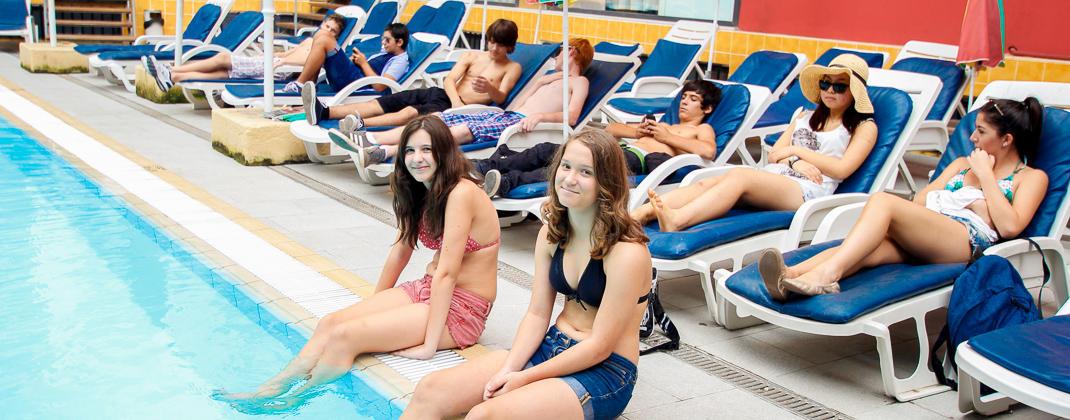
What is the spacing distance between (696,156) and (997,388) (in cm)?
256

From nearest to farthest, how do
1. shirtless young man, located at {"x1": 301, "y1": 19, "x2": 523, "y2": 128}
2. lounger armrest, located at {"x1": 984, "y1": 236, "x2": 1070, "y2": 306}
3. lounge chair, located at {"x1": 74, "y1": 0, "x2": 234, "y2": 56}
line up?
lounger armrest, located at {"x1": 984, "y1": 236, "x2": 1070, "y2": 306} → shirtless young man, located at {"x1": 301, "y1": 19, "x2": 523, "y2": 128} → lounge chair, located at {"x1": 74, "y1": 0, "x2": 234, "y2": 56}

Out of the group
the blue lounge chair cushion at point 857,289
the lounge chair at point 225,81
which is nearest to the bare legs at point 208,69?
the lounge chair at point 225,81

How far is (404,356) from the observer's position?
3.50m

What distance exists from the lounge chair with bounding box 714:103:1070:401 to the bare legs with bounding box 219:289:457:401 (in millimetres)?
1154

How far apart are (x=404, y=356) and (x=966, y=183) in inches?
93.8

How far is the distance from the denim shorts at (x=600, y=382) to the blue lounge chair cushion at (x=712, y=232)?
51.9 inches

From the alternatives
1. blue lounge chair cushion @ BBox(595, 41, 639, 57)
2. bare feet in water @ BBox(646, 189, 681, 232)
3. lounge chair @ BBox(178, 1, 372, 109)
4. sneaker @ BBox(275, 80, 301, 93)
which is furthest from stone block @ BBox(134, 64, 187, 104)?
bare feet in water @ BBox(646, 189, 681, 232)

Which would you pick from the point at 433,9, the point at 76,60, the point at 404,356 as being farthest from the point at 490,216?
the point at 76,60

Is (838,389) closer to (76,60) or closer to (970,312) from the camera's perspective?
(970,312)

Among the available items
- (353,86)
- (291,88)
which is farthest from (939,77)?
(291,88)

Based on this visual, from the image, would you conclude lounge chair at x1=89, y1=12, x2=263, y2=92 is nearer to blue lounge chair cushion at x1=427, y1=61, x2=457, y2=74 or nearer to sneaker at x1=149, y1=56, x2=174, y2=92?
sneaker at x1=149, y1=56, x2=174, y2=92

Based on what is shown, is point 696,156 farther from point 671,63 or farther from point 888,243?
point 671,63

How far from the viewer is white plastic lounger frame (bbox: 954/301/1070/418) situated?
8.87 feet

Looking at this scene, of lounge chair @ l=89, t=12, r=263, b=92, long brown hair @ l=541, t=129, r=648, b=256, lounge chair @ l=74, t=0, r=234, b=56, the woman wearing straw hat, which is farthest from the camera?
lounge chair @ l=74, t=0, r=234, b=56
